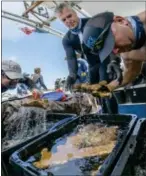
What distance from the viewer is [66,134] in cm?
102

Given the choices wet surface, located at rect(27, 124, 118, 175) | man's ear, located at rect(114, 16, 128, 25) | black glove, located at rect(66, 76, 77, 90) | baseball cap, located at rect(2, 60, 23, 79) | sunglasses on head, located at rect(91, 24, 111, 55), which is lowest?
wet surface, located at rect(27, 124, 118, 175)

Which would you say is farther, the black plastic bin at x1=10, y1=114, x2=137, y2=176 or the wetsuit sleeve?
the wetsuit sleeve

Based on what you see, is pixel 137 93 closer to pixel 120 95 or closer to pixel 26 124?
pixel 120 95

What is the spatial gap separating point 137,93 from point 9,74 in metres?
0.72

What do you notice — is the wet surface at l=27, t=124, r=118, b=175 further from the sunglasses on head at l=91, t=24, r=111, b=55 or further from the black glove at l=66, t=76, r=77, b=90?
the black glove at l=66, t=76, r=77, b=90

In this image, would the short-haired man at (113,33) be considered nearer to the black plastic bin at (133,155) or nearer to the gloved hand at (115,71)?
the black plastic bin at (133,155)

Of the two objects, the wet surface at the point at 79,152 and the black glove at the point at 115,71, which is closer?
the wet surface at the point at 79,152

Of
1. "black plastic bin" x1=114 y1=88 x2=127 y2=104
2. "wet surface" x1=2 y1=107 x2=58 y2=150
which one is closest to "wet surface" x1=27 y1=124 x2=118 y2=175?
"wet surface" x1=2 y1=107 x2=58 y2=150

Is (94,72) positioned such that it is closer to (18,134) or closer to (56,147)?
(18,134)

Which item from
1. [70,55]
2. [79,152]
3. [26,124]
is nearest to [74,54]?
[70,55]

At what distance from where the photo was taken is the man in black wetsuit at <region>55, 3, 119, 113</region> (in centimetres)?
157

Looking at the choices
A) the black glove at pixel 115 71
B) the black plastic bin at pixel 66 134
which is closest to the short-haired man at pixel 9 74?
the black plastic bin at pixel 66 134

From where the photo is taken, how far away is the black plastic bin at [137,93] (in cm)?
143

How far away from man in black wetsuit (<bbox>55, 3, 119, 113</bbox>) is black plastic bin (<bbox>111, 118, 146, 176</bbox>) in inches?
31.8
